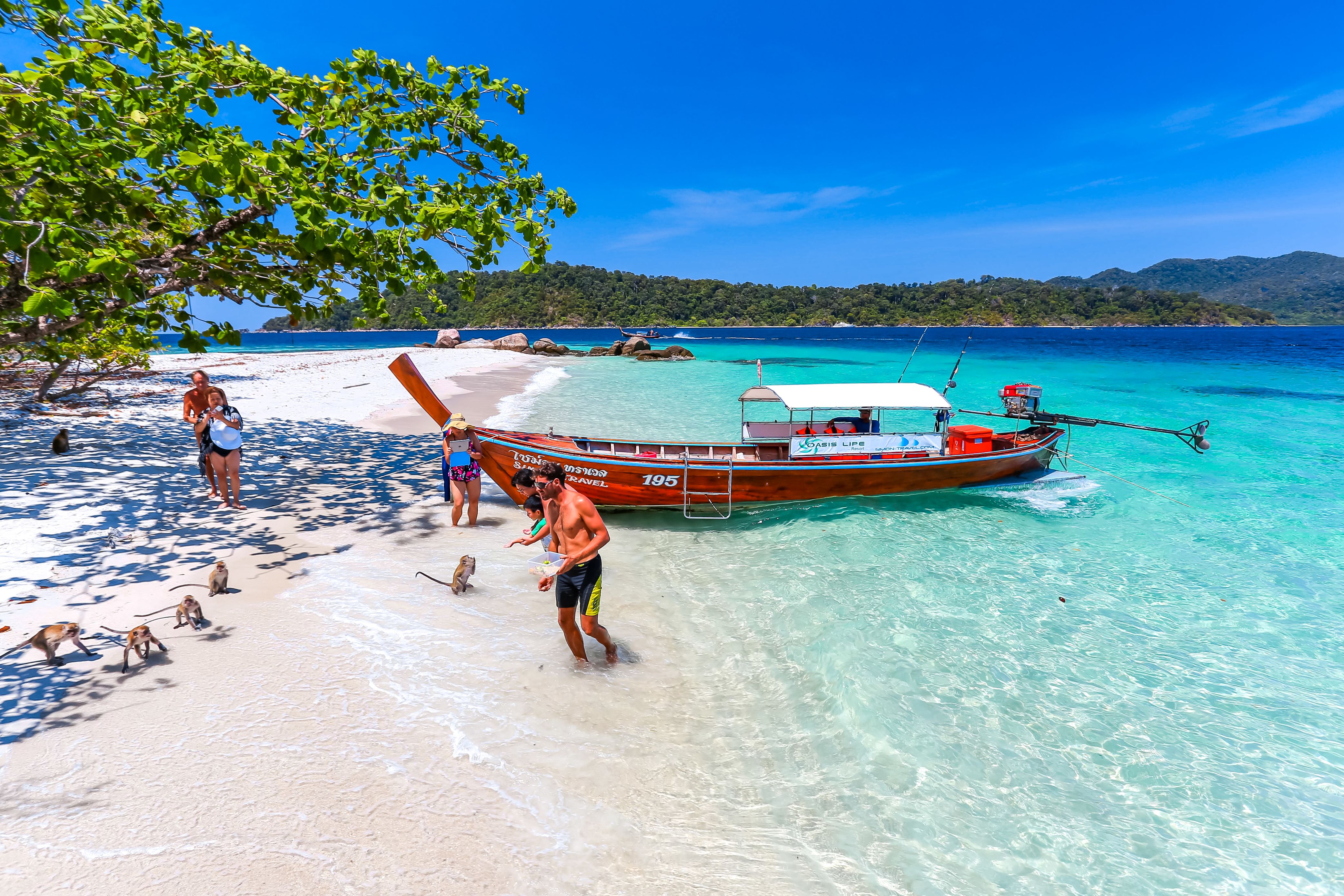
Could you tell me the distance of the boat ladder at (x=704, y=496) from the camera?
10.6 metres

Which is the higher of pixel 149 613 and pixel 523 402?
pixel 523 402

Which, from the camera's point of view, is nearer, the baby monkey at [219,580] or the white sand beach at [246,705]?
the white sand beach at [246,705]

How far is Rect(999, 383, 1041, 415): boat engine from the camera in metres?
15.4

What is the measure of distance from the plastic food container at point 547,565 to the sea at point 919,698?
0.70 m

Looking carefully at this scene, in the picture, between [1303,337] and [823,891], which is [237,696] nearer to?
[823,891]

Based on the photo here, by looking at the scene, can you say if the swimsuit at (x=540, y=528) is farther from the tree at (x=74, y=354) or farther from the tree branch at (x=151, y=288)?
the tree at (x=74, y=354)

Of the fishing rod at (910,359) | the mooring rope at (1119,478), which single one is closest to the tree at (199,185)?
the fishing rod at (910,359)

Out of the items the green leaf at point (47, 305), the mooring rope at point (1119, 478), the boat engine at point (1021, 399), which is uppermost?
the green leaf at point (47, 305)

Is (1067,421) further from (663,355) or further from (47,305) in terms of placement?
(663,355)

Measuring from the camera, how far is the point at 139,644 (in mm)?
4984

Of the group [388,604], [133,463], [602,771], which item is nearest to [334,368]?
[133,463]

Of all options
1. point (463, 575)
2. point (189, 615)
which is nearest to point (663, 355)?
point (463, 575)

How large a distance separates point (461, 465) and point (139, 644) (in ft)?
15.7

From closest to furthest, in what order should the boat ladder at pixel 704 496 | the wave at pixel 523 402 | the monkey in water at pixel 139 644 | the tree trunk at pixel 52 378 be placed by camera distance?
the monkey in water at pixel 139 644, the tree trunk at pixel 52 378, the boat ladder at pixel 704 496, the wave at pixel 523 402
